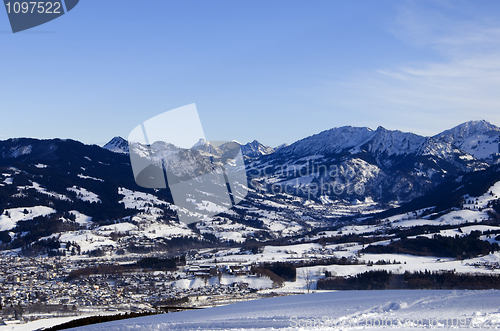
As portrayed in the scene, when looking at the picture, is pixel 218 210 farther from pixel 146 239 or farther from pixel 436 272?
pixel 436 272

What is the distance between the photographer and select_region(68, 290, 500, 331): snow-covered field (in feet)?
54.8

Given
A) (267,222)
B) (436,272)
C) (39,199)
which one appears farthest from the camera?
(267,222)

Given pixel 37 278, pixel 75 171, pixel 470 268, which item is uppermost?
pixel 75 171

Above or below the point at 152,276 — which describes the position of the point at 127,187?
above

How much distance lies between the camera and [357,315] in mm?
18375

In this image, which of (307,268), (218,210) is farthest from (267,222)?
(307,268)

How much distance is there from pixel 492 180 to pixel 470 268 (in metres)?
114

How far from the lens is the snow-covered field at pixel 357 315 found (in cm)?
1671

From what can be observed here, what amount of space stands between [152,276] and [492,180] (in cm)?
15177

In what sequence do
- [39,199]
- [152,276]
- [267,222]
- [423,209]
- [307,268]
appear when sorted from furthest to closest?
[267,222] → [423,209] → [39,199] → [307,268] → [152,276]

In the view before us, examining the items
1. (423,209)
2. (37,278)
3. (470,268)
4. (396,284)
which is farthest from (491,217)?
(37,278)

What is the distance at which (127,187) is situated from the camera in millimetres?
194000

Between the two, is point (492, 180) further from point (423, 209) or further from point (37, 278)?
point (37, 278)

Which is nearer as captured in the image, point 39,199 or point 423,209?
point 39,199
